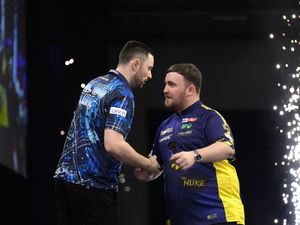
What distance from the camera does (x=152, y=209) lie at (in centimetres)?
945

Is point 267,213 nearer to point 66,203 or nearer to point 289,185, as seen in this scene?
point 289,185

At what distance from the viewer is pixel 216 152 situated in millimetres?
3705

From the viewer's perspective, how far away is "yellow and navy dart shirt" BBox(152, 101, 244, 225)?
153 inches

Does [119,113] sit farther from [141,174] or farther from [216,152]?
[141,174]

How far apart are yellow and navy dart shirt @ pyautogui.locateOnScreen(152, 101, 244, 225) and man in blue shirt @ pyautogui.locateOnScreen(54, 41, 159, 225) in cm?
35

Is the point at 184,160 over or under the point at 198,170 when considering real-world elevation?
over

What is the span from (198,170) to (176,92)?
51cm

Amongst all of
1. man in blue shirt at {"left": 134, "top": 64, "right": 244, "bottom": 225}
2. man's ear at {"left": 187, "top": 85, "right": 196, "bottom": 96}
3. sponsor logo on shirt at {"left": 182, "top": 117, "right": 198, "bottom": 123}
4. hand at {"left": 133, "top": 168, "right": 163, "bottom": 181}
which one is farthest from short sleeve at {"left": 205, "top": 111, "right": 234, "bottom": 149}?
hand at {"left": 133, "top": 168, "right": 163, "bottom": 181}

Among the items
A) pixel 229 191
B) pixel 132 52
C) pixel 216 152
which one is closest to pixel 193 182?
pixel 229 191

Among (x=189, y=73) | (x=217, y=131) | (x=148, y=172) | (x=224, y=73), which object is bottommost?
(x=148, y=172)

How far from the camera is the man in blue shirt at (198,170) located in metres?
3.87

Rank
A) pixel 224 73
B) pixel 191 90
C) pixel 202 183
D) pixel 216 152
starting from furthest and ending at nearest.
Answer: pixel 224 73 < pixel 191 90 < pixel 202 183 < pixel 216 152

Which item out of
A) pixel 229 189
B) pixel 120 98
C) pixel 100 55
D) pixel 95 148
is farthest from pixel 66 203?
pixel 100 55

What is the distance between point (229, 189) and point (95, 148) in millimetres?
876
